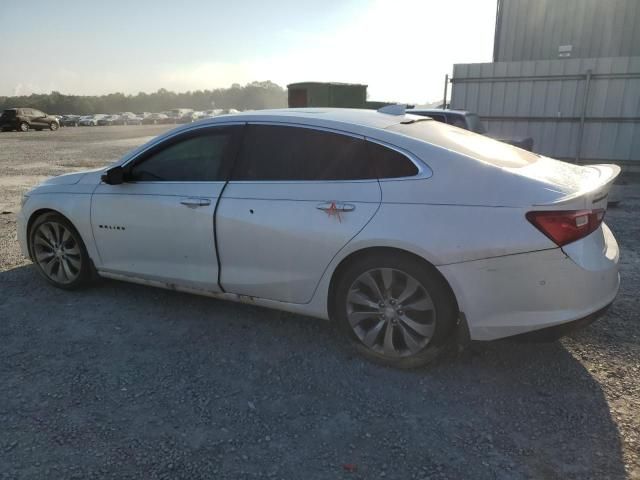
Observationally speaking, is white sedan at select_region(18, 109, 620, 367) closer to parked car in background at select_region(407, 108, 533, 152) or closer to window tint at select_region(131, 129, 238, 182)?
window tint at select_region(131, 129, 238, 182)

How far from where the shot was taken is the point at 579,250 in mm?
2738

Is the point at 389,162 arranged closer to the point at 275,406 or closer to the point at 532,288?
the point at 532,288

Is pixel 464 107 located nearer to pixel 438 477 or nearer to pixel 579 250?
pixel 579 250

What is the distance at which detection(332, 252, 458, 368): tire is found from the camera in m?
2.93

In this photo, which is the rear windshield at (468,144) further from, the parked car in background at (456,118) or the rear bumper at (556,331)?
the parked car in background at (456,118)

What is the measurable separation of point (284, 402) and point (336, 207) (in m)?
1.20

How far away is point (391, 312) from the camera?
122 inches

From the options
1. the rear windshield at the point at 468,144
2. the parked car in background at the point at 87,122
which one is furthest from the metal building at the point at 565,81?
the parked car in background at the point at 87,122

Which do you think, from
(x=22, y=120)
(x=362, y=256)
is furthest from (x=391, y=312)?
(x=22, y=120)

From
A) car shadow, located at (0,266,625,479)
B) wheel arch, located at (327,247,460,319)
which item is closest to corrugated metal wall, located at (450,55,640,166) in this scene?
car shadow, located at (0,266,625,479)

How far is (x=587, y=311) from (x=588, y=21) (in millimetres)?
13498

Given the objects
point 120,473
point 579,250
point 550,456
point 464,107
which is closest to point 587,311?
point 579,250

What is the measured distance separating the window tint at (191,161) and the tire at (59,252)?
92cm

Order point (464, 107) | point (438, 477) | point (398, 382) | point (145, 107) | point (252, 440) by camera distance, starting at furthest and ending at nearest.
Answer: point (145, 107) < point (464, 107) < point (398, 382) < point (252, 440) < point (438, 477)
